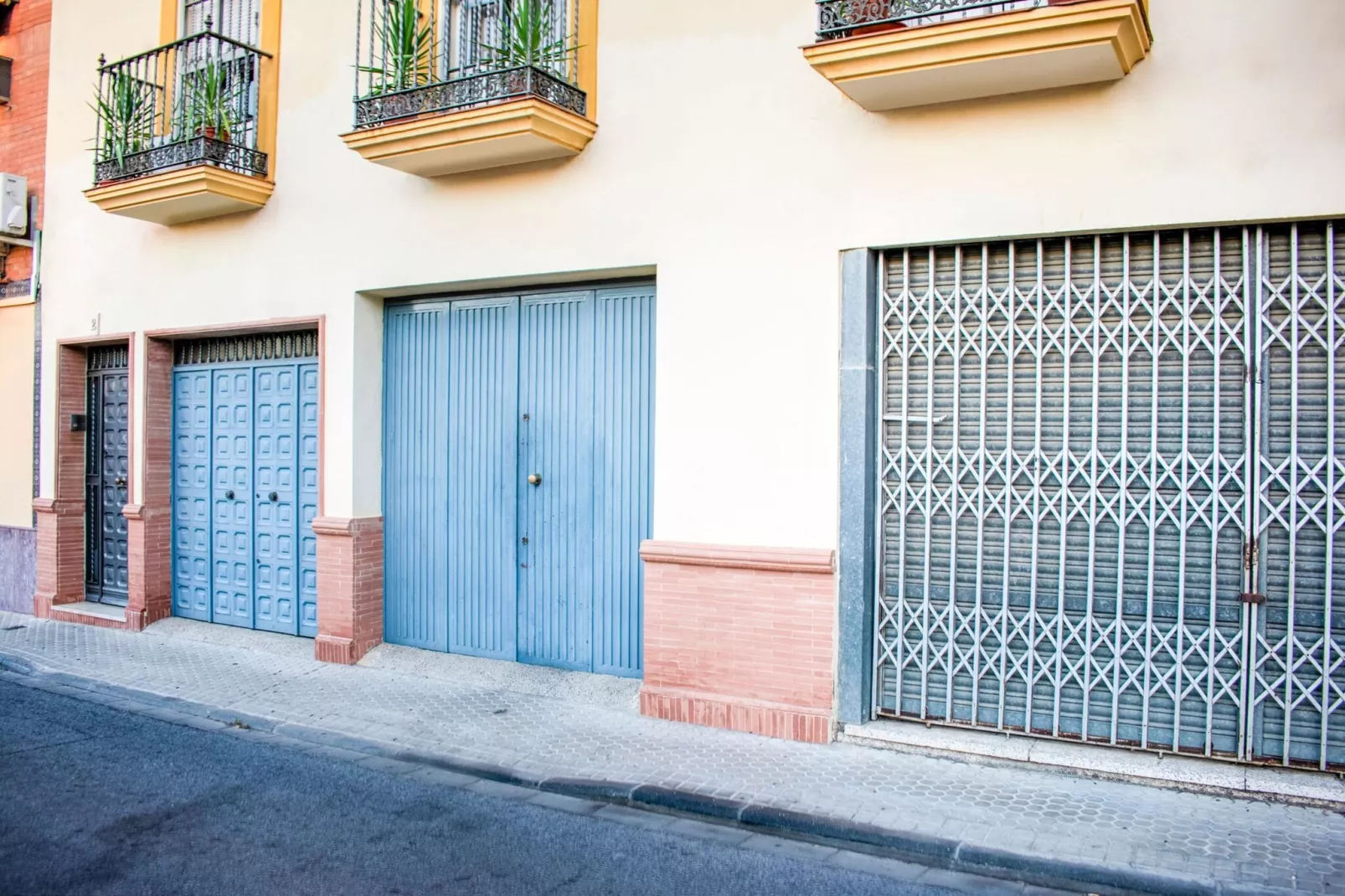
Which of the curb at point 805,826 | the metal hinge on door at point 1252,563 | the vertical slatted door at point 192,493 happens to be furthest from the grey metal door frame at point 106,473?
the metal hinge on door at point 1252,563

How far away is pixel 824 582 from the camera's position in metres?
6.36

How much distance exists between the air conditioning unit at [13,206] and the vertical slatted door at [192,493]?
8.55 ft

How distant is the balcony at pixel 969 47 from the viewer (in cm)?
524

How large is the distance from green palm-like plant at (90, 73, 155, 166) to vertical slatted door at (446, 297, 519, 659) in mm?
4023

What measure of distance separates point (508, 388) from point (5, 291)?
7019mm

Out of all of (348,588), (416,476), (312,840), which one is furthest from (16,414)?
(312,840)

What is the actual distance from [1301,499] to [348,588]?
262 inches

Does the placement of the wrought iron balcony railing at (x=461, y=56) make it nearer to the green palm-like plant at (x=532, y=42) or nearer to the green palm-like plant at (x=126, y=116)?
the green palm-like plant at (x=532, y=42)

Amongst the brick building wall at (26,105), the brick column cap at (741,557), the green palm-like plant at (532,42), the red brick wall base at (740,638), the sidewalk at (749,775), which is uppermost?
the brick building wall at (26,105)

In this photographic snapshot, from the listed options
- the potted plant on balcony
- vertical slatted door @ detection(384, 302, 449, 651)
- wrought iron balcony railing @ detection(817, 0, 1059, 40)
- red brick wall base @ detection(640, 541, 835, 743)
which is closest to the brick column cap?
red brick wall base @ detection(640, 541, 835, 743)

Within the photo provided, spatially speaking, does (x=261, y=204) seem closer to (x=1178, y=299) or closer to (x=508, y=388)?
(x=508, y=388)

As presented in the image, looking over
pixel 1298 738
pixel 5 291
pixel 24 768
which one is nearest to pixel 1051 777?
pixel 1298 738

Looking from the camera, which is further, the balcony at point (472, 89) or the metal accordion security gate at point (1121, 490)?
the balcony at point (472, 89)

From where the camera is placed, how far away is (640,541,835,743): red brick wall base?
20.9 ft
